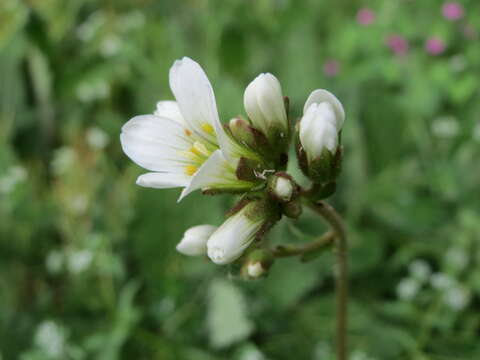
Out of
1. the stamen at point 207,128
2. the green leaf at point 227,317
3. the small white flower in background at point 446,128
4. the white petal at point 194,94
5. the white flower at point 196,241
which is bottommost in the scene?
the green leaf at point 227,317

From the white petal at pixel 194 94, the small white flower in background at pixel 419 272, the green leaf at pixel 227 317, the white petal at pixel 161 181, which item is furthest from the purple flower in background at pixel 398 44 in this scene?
the white petal at pixel 161 181

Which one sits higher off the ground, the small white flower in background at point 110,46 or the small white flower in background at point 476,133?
the small white flower in background at point 110,46

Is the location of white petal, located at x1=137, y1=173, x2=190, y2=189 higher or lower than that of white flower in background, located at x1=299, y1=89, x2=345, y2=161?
lower

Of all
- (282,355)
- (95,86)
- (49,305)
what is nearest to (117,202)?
(49,305)

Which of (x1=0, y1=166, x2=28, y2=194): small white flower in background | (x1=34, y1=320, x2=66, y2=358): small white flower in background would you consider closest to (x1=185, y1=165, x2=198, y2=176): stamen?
(x1=34, y1=320, x2=66, y2=358): small white flower in background

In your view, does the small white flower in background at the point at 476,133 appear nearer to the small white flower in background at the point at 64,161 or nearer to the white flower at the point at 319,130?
the white flower at the point at 319,130

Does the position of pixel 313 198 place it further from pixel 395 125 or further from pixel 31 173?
pixel 31 173

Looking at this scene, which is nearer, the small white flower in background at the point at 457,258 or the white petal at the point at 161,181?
the white petal at the point at 161,181

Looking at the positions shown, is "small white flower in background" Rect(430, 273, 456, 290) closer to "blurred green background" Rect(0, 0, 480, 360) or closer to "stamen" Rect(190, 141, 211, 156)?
"blurred green background" Rect(0, 0, 480, 360)

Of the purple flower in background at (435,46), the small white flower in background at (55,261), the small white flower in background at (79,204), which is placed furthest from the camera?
the purple flower in background at (435,46)
